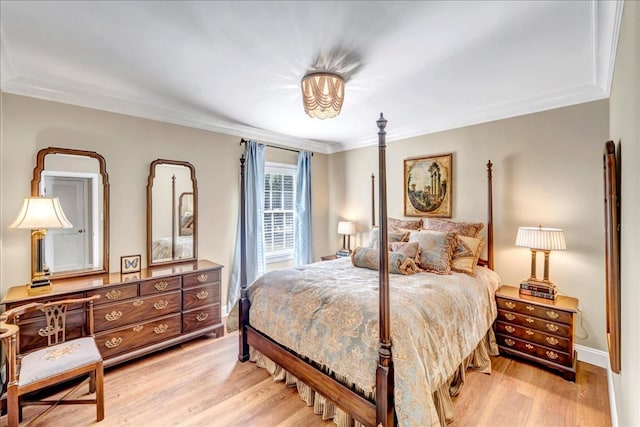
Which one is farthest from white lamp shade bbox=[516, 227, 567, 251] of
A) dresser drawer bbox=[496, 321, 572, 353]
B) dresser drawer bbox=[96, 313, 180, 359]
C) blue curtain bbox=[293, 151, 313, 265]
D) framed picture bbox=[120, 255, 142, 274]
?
framed picture bbox=[120, 255, 142, 274]

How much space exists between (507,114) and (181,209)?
3.75m

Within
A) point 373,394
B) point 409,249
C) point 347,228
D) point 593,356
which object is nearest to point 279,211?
point 347,228

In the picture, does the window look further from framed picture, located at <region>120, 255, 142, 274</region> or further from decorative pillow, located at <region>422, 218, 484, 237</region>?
decorative pillow, located at <region>422, 218, 484, 237</region>

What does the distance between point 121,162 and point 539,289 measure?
420 centimetres

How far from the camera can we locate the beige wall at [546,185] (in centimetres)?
260

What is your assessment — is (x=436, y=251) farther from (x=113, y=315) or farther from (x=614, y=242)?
(x=113, y=315)

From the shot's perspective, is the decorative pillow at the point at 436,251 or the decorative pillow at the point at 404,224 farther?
the decorative pillow at the point at 404,224

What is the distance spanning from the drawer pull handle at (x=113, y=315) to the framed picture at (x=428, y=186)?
3406 mm

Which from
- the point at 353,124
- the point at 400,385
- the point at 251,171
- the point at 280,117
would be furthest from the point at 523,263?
the point at 251,171

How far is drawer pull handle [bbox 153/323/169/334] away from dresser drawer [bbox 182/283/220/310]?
0.22m

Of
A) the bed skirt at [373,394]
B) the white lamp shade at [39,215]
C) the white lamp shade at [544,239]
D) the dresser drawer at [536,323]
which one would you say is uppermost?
the white lamp shade at [39,215]

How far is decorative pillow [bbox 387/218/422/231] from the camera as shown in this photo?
3.60 meters

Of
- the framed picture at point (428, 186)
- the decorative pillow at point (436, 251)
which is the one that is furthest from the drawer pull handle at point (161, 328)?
the framed picture at point (428, 186)

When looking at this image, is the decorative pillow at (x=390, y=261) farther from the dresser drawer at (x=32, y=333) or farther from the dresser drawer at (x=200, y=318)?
the dresser drawer at (x=32, y=333)
